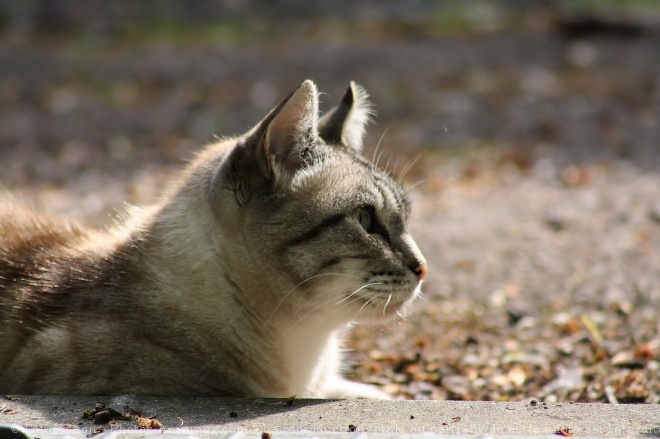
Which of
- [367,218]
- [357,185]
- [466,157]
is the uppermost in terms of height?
[466,157]

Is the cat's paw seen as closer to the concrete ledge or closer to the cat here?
the cat

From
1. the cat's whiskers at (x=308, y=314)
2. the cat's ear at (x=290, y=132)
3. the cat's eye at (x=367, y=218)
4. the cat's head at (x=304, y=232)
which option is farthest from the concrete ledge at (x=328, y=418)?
the cat's ear at (x=290, y=132)

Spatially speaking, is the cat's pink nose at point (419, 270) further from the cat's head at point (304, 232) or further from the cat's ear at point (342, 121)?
the cat's ear at point (342, 121)

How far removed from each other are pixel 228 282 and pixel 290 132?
698 mm

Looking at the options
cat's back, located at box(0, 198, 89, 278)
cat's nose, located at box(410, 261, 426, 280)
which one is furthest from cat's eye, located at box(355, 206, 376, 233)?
cat's back, located at box(0, 198, 89, 278)

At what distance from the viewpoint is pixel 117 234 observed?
419cm

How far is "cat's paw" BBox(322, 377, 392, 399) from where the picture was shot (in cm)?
425

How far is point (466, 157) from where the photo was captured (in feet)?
30.2

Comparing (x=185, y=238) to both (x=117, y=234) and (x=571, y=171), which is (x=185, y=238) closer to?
(x=117, y=234)

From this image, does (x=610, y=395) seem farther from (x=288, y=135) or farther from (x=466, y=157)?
(x=466, y=157)

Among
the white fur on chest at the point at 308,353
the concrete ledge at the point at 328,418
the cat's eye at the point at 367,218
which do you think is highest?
the cat's eye at the point at 367,218

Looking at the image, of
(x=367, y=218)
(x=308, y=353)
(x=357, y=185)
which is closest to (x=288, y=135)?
(x=357, y=185)

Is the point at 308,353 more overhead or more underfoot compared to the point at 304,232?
more underfoot

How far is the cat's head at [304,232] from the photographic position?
12.2 ft
